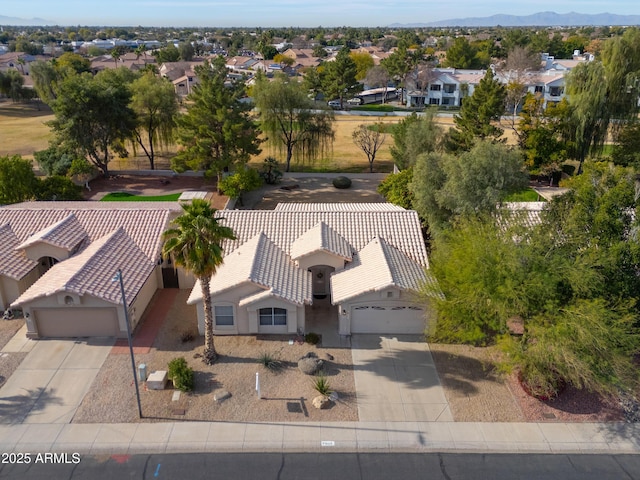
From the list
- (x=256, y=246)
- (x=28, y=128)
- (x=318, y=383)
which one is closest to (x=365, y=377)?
(x=318, y=383)

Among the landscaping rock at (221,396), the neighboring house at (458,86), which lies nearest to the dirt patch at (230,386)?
the landscaping rock at (221,396)

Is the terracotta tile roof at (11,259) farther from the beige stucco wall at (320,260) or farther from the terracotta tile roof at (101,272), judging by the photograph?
the beige stucco wall at (320,260)

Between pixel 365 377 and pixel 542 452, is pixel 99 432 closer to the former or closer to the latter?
pixel 365 377

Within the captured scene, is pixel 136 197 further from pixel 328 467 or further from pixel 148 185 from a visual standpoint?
pixel 328 467

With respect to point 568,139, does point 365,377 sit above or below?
below

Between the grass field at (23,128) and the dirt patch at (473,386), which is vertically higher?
the grass field at (23,128)

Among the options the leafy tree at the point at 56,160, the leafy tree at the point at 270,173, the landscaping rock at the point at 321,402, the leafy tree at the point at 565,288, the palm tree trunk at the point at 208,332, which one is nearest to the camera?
the leafy tree at the point at 565,288

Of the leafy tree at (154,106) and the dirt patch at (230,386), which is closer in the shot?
the dirt patch at (230,386)
